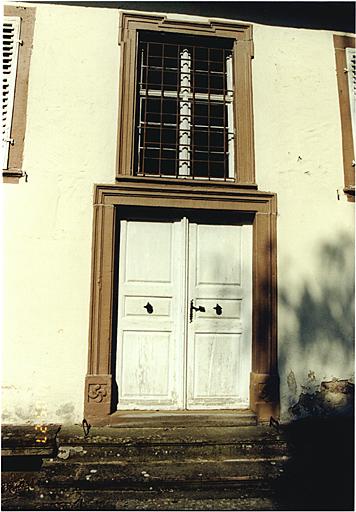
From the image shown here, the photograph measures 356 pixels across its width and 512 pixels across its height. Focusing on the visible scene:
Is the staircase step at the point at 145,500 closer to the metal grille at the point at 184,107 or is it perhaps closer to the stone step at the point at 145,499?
the stone step at the point at 145,499

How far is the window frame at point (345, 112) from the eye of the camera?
4.64 m

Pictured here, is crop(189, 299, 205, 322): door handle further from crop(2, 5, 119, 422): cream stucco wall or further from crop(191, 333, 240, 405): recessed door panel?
crop(2, 5, 119, 422): cream stucco wall

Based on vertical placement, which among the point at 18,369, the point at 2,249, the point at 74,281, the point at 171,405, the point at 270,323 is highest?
the point at 2,249

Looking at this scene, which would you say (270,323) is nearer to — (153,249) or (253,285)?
(253,285)

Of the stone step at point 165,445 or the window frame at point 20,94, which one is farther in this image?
the window frame at point 20,94

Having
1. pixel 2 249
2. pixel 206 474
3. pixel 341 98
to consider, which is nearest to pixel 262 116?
pixel 341 98

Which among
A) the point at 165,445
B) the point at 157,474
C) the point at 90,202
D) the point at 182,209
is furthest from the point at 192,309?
the point at 157,474

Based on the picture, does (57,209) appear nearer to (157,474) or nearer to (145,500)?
(157,474)

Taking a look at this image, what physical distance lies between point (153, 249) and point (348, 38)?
312 centimetres

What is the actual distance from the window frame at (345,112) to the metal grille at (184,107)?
45.2 inches

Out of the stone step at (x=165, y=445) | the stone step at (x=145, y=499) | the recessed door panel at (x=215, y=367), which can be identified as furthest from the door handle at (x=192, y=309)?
the stone step at (x=145, y=499)

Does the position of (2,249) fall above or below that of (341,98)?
below

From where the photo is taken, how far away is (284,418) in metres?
4.25

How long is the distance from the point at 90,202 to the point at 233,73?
6.66 ft
